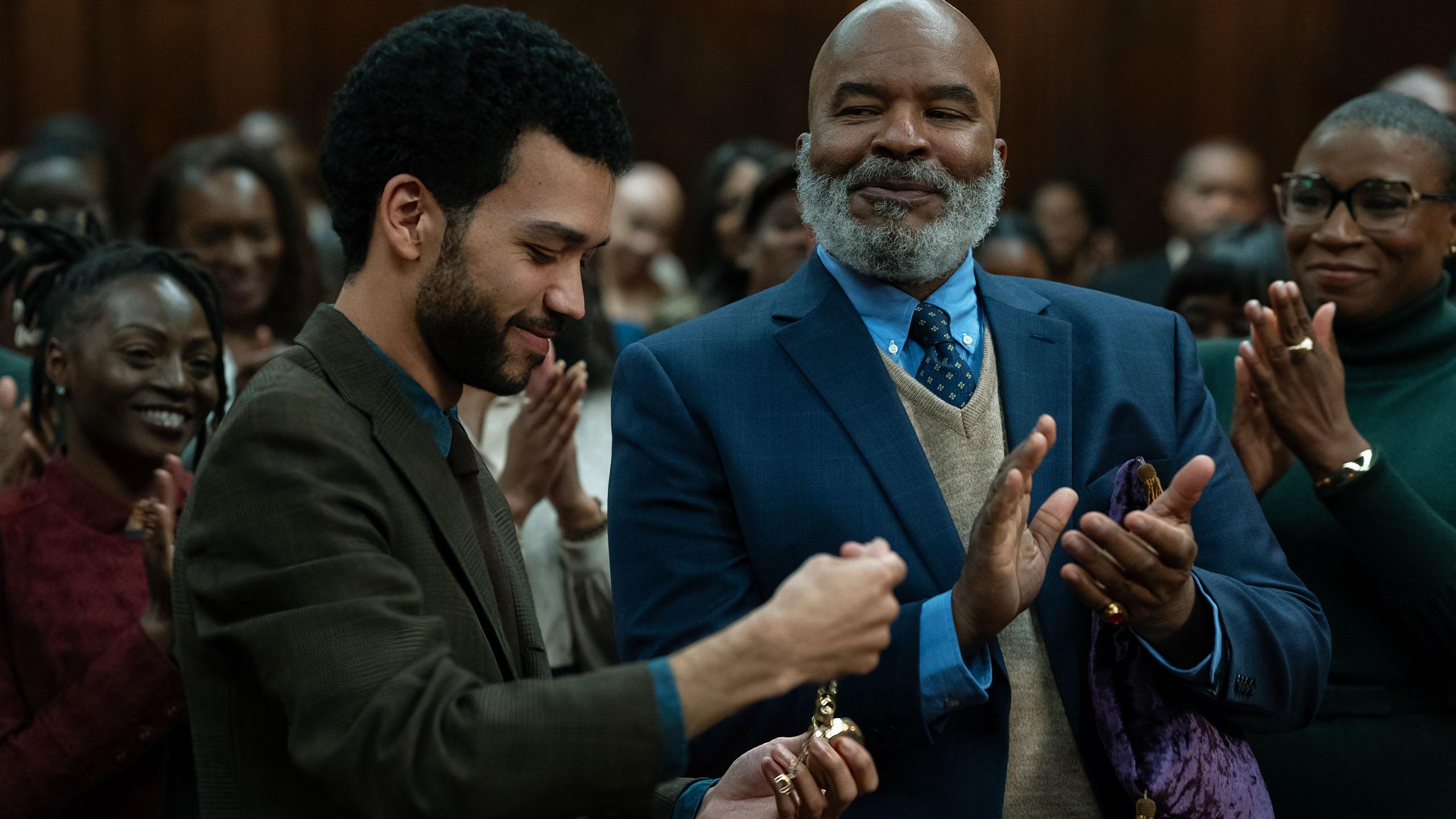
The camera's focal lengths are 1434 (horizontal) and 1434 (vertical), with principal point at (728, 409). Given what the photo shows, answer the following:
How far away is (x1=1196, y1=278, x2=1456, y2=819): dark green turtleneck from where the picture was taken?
2361 mm

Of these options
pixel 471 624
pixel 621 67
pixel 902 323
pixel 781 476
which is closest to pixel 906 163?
pixel 902 323

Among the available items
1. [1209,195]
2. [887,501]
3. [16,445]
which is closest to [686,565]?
[887,501]

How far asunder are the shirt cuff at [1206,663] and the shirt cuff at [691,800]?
617 millimetres

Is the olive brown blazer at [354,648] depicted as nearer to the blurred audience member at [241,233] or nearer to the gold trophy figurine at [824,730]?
the gold trophy figurine at [824,730]

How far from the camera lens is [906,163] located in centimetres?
217

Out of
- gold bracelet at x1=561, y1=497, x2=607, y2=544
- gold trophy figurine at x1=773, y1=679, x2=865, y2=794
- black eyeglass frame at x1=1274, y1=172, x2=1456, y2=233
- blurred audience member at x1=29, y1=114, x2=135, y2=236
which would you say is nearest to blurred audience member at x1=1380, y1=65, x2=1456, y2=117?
black eyeglass frame at x1=1274, y1=172, x2=1456, y2=233

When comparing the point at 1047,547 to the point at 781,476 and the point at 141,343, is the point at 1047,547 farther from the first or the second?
the point at 141,343

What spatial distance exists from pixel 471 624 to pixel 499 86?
1.97 feet

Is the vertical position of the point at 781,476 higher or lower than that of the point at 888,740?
higher

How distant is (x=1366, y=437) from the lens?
2.58 metres

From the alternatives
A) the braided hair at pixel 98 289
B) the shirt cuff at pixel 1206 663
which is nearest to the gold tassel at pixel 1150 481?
the shirt cuff at pixel 1206 663

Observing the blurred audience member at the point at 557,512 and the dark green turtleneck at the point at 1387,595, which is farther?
the blurred audience member at the point at 557,512

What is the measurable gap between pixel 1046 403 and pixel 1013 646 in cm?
35

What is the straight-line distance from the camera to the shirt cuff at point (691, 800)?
190 centimetres
